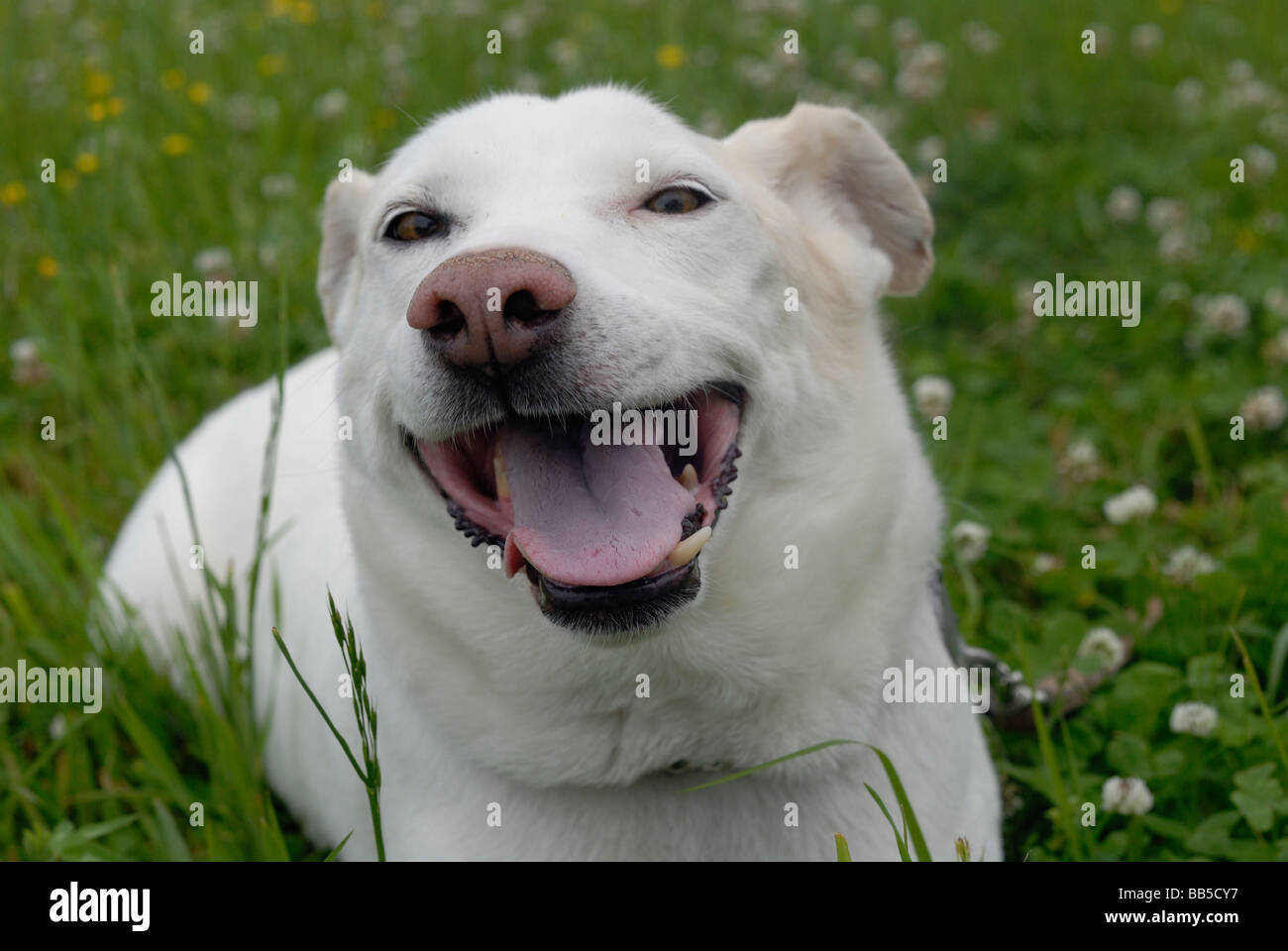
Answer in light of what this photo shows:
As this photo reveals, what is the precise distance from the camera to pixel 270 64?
251 inches

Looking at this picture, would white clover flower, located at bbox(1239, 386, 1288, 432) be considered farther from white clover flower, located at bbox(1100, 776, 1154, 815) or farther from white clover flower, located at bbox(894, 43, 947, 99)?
white clover flower, located at bbox(894, 43, 947, 99)

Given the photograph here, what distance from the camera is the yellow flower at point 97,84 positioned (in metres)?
6.04

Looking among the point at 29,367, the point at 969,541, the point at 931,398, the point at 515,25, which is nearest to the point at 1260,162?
the point at 931,398

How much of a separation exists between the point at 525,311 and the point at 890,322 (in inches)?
126

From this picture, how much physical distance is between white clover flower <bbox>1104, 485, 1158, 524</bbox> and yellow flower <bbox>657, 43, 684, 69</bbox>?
3.09 metres

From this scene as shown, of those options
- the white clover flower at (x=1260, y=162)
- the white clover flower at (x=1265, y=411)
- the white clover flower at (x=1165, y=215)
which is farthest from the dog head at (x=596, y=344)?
the white clover flower at (x=1260, y=162)

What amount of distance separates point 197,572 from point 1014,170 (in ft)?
13.5

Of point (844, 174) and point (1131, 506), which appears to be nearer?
point (844, 174)

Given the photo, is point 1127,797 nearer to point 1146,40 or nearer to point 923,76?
point 923,76

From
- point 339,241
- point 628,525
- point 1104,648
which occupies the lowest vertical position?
point 1104,648

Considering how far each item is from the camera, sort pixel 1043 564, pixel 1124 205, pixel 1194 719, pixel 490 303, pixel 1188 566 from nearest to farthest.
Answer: pixel 490 303, pixel 1194 719, pixel 1188 566, pixel 1043 564, pixel 1124 205

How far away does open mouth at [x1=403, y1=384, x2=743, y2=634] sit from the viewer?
201 cm

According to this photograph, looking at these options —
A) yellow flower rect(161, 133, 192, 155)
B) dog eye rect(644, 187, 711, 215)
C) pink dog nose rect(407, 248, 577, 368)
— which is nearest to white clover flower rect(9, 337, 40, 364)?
yellow flower rect(161, 133, 192, 155)

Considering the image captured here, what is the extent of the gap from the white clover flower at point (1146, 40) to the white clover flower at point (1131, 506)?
4.00m
